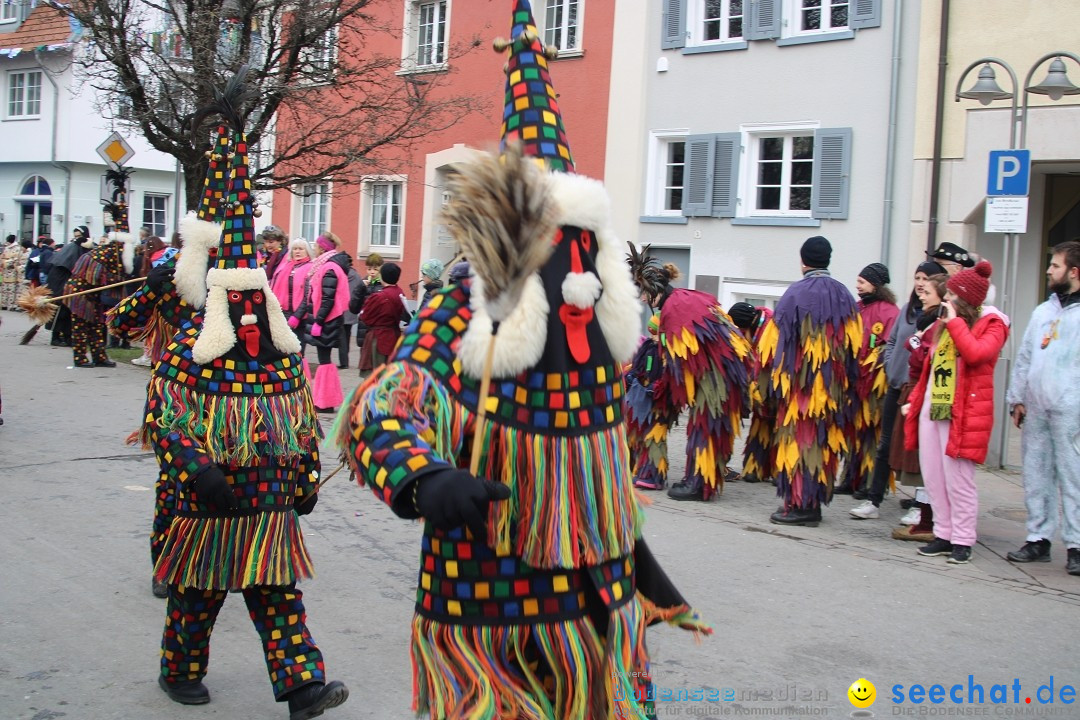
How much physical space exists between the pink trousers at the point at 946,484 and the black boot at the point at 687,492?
6.36 feet

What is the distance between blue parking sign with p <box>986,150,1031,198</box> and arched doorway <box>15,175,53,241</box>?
96.5 feet

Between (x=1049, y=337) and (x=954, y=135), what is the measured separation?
8.25 m

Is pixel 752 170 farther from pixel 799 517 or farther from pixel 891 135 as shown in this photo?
pixel 799 517

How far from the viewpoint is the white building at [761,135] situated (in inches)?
583

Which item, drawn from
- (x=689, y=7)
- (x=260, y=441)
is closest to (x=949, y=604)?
(x=260, y=441)

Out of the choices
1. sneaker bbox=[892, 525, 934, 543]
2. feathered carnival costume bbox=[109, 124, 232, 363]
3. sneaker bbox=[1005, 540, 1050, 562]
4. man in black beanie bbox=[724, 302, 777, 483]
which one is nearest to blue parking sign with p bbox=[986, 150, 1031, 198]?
man in black beanie bbox=[724, 302, 777, 483]

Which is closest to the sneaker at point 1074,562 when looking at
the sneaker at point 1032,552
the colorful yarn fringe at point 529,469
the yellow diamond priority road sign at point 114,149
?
the sneaker at point 1032,552

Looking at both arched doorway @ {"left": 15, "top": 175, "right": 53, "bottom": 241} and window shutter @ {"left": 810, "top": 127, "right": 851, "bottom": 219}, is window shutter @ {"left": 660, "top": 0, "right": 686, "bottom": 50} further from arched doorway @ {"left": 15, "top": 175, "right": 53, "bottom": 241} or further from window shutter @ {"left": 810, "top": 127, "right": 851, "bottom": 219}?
arched doorway @ {"left": 15, "top": 175, "right": 53, "bottom": 241}

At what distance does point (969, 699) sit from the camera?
4.61 meters

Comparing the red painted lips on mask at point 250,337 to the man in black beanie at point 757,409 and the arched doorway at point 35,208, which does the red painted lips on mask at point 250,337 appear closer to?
the man in black beanie at point 757,409

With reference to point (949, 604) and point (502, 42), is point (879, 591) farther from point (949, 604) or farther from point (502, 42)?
point (502, 42)

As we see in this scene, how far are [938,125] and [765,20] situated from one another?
3283mm

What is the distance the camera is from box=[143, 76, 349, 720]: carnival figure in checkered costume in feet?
13.3

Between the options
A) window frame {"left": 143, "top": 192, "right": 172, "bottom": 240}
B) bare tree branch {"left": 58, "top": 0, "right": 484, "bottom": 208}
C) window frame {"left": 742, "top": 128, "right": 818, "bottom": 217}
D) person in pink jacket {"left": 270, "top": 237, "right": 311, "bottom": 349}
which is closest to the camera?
person in pink jacket {"left": 270, "top": 237, "right": 311, "bottom": 349}
